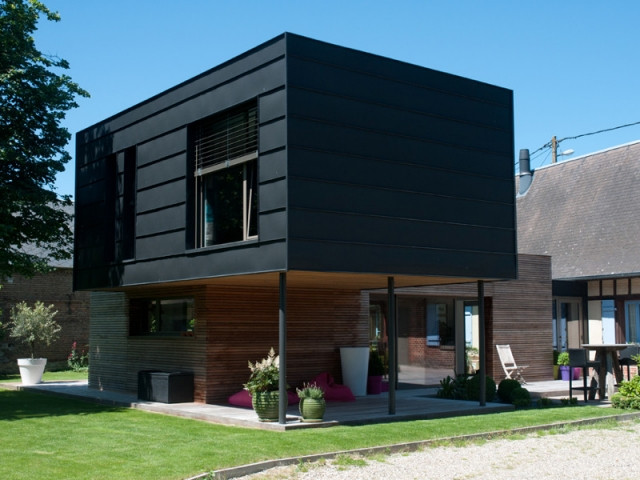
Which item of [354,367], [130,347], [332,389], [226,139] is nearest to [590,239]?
[354,367]

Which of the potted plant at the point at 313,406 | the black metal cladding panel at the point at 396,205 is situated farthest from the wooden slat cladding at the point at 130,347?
the black metal cladding panel at the point at 396,205

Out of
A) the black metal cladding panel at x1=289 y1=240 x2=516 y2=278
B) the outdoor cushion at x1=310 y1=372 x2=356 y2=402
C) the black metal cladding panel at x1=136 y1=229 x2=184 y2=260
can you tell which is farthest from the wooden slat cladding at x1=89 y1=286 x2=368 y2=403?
the black metal cladding panel at x1=289 y1=240 x2=516 y2=278

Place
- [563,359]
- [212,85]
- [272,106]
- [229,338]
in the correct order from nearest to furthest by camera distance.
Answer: [272,106]
[212,85]
[229,338]
[563,359]

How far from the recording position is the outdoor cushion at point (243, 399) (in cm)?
1395

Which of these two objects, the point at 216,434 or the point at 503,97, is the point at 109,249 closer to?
the point at 216,434

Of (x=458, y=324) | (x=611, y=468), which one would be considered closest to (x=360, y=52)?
(x=611, y=468)

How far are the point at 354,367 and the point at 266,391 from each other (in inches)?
Result: 176

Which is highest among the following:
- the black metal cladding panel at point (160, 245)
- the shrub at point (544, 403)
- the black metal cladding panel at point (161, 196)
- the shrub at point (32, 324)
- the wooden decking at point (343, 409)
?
the black metal cladding panel at point (161, 196)

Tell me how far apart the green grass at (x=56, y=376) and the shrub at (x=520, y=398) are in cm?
1248

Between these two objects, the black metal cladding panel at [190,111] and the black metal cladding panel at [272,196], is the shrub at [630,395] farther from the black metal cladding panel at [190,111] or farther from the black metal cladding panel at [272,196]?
the black metal cladding panel at [190,111]

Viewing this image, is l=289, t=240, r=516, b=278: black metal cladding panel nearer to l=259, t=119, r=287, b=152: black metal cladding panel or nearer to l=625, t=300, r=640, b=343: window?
l=259, t=119, r=287, b=152: black metal cladding panel

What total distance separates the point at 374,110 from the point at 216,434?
5.46 m

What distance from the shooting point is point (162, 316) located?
1585 centimetres

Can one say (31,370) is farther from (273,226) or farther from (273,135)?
(273,135)
